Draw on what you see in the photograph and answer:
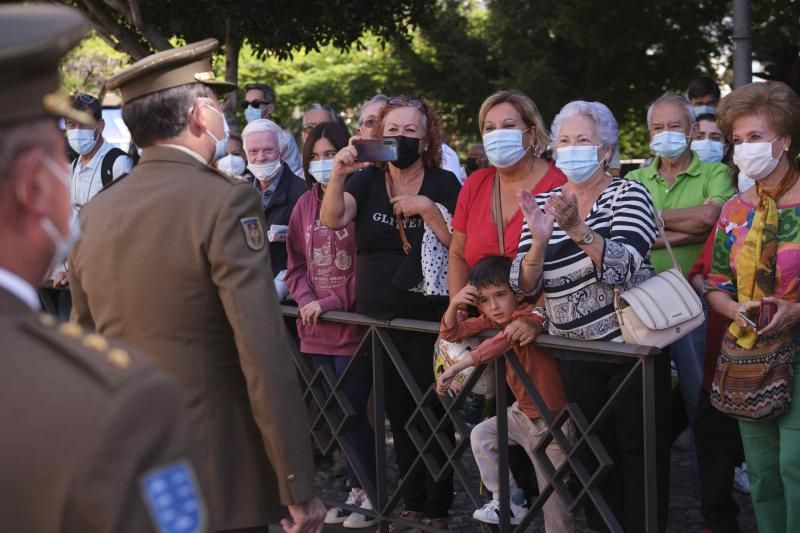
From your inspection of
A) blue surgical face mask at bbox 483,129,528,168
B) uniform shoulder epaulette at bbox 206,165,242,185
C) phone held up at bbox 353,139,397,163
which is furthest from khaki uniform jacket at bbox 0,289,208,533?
phone held up at bbox 353,139,397,163

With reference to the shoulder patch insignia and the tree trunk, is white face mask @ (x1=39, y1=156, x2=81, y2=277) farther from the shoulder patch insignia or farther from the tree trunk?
the tree trunk

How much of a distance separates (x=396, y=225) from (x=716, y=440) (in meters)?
1.77

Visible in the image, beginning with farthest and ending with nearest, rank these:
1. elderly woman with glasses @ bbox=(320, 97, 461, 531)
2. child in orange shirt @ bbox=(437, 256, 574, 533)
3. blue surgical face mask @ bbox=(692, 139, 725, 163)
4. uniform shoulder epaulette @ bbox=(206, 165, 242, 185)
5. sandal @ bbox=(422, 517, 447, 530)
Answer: blue surgical face mask @ bbox=(692, 139, 725, 163)
sandal @ bbox=(422, 517, 447, 530)
elderly woman with glasses @ bbox=(320, 97, 461, 531)
child in orange shirt @ bbox=(437, 256, 574, 533)
uniform shoulder epaulette @ bbox=(206, 165, 242, 185)

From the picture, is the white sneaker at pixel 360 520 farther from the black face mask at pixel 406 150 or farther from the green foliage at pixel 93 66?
the green foliage at pixel 93 66

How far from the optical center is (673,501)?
600cm

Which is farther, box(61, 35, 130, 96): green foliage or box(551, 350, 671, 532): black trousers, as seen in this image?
box(61, 35, 130, 96): green foliage

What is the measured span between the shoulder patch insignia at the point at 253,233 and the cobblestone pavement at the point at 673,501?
7.95ft

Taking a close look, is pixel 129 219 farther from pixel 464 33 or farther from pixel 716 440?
pixel 464 33

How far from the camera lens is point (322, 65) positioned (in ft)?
103

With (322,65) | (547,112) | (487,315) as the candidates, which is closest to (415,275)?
(487,315)

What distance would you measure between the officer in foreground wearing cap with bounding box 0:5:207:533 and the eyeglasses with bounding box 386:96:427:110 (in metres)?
4.00

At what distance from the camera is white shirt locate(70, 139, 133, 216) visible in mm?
7668

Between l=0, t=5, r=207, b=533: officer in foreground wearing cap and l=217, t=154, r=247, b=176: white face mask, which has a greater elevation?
l=0, t=5, r=207, b=533: officer in foreground wearing cap

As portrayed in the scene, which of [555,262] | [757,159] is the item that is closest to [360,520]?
[555,262]
